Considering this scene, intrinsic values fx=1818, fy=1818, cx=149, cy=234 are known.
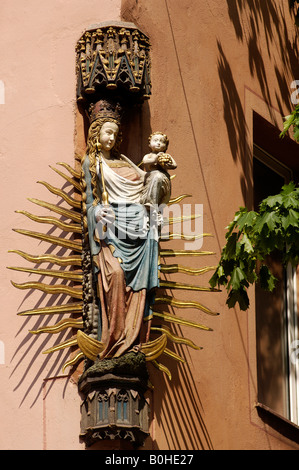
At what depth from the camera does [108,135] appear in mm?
11984

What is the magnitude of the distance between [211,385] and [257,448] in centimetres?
68

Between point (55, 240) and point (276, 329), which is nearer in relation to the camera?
point (55, 240)

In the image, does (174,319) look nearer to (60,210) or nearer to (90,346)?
(90,346)

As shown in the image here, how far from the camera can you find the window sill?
13102 mm

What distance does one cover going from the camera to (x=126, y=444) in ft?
37.7

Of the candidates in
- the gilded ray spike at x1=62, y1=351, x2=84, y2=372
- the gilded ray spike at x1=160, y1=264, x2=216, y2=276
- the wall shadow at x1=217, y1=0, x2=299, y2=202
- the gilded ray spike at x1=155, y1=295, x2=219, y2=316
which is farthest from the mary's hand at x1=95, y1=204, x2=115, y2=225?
the wall shadow at x1=217, y1=0, x2=299, y2=202

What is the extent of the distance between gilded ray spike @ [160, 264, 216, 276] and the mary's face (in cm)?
87

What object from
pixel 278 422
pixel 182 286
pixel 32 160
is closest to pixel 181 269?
pixel 182 286

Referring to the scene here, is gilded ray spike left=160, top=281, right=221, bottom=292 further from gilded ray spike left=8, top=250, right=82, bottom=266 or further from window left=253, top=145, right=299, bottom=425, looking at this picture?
window left=253, top=145, right=299, bottom=425

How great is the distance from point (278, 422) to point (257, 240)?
2.21 meters

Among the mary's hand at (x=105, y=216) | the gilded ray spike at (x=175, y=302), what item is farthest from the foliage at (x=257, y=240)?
the mary's hand at (x=105, y=216)

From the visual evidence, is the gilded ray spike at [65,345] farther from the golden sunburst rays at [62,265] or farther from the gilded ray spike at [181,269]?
the gilded ray spike at [181,269]

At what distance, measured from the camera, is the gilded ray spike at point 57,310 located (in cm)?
1178

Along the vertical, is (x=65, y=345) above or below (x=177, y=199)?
below
